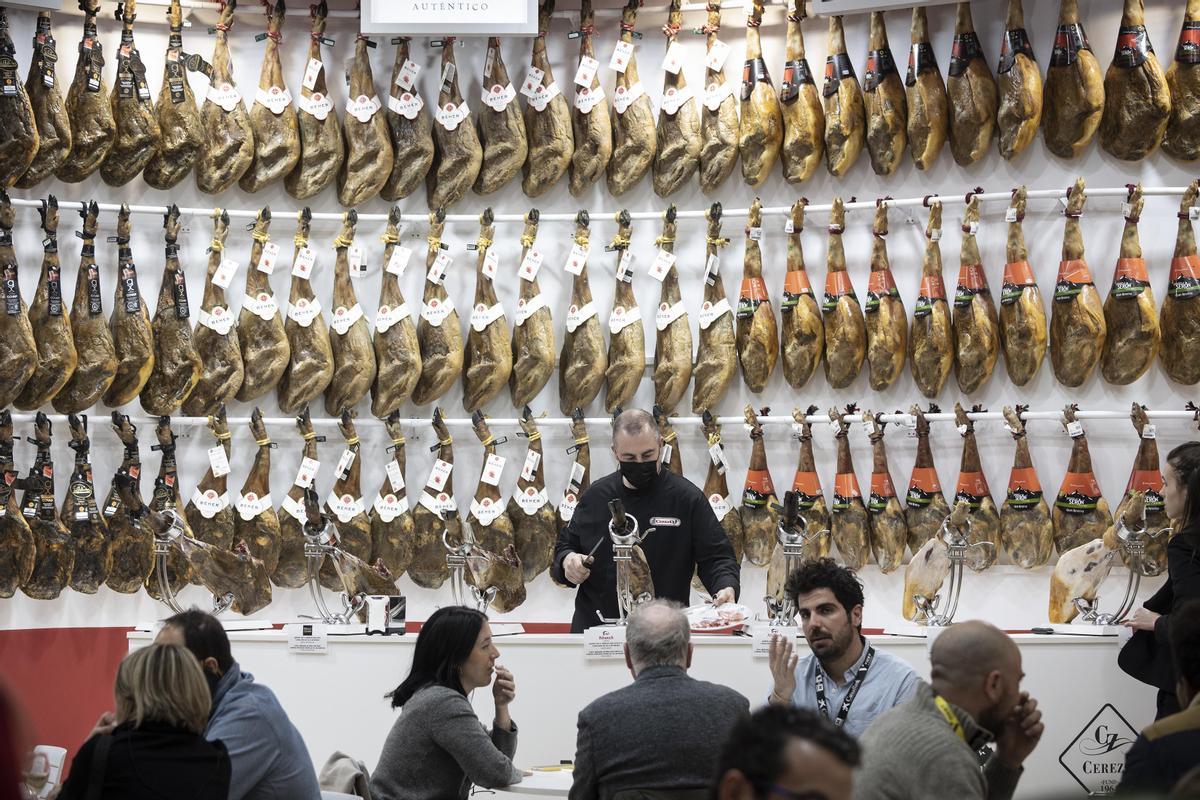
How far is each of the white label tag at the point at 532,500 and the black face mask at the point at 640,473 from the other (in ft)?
4.42

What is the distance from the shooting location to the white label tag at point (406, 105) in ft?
22.5

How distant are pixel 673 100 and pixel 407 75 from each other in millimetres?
1308

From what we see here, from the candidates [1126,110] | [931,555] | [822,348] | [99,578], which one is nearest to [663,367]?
[822,348]

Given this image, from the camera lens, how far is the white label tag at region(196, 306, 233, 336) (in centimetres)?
669

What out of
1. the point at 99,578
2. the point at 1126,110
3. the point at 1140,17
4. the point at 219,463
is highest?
the point at 1140,17

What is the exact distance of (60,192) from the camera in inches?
268

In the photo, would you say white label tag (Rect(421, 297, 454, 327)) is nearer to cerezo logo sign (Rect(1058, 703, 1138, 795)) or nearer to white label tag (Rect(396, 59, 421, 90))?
white label tag (Rect(396, 59, 421, 90))

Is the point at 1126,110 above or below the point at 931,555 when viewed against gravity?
above

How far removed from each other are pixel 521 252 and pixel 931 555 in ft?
9.13

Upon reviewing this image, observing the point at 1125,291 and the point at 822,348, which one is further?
the point at 822,348

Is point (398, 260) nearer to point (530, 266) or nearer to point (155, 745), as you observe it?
point (530, 266)

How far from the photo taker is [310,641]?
498 centimetres

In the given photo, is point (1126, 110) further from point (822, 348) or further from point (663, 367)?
point (663, 367)

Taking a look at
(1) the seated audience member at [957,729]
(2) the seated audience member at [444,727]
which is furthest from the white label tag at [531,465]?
(1) the seated audience member at [957,729]
